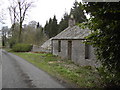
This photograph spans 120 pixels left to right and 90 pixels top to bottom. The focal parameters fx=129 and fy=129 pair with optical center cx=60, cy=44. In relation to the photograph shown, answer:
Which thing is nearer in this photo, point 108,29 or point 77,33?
point 108,29

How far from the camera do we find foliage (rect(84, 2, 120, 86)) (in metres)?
4.62

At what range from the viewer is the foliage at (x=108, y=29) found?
15.2 ft

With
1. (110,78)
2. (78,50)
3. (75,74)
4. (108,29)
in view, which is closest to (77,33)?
(78,50)

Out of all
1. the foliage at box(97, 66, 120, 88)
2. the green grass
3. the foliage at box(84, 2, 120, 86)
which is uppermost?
the foliage at box(84, 2, 120, 86)

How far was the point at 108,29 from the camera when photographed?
4.70m

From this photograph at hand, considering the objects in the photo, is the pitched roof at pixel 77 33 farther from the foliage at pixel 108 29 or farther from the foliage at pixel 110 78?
the foliage at pixel 108 29

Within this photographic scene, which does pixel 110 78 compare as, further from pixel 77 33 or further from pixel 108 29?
pixel 77 33

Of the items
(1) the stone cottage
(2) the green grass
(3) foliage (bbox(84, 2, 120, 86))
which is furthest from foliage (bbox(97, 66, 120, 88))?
(1) the stone cottage

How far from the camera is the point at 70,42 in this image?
624 inches

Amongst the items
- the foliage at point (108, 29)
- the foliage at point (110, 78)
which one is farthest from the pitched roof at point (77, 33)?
the foliage at point (108, 29)

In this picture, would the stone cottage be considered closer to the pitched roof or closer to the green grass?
the pitched roof

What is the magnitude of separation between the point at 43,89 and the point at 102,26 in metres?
3.83

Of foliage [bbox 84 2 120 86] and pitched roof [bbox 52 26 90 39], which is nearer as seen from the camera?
foliage [bbox 84 2 120 86]

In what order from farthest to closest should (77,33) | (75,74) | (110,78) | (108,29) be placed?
(77,33), (75,74), (110,78), (108,29)
